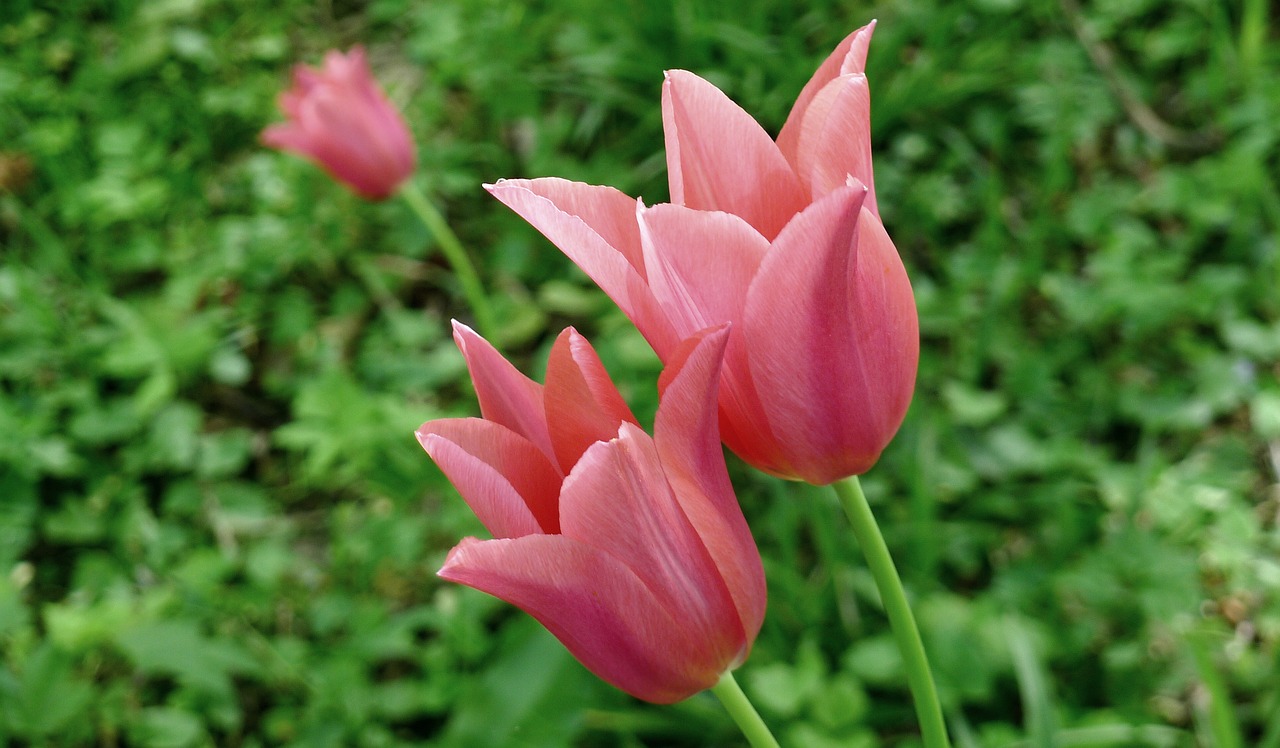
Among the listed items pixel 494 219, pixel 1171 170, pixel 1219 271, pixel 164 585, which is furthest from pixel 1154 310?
pixel 164 585

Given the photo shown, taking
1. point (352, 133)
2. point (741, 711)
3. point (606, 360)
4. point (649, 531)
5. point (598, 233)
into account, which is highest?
point (598, 233)

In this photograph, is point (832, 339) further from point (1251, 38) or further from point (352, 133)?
point (1251, 38)

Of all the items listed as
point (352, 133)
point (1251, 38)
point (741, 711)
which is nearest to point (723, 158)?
point (741, 711)

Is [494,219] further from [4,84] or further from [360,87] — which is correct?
[4,84]

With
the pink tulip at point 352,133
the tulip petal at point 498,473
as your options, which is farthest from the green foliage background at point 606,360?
the tulip petal at point 498,473

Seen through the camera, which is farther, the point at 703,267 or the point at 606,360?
the point at 606,360

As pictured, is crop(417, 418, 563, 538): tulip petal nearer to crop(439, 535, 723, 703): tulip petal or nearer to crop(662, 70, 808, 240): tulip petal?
crop(439, 535, 723, 703): tulip petal

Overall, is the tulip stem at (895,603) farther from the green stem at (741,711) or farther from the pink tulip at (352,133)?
the pink tulip at (352,133)

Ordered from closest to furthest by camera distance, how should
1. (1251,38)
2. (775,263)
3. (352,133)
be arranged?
(775,263) → (352,133) → (1251,38)
